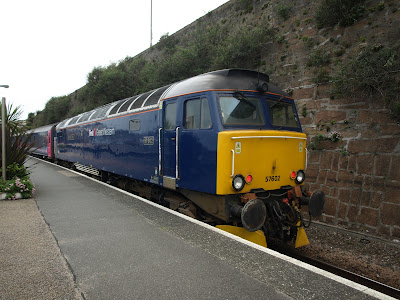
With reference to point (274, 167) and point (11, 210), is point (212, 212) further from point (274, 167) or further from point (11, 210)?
point (11, 210)

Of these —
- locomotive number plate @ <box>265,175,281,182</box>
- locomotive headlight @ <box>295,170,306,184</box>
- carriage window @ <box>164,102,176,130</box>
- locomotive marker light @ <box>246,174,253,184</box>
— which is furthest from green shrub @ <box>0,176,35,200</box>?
locomotive headlight @ <box>295,170,306,184</box>

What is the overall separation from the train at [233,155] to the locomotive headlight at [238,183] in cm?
Result: 2

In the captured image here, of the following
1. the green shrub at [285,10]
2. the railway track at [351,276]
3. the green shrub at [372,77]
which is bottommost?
the railway track at [351,276]

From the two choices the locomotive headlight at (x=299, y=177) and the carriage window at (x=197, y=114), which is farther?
the locomotive headlight at (x=299, y=177)

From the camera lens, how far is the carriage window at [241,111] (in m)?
5.28

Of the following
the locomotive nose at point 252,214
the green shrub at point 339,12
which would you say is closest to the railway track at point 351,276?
the locomotive nose at point 252,214

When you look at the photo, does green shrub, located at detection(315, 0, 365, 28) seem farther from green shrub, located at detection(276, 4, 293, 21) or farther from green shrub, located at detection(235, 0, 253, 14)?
green shrub, located at detection(235, 0, 253, 14)

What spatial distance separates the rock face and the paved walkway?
7026mm

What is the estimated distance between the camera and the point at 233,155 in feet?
15.9

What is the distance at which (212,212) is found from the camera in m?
5.41

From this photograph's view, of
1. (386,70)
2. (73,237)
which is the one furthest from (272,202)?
(386,70)

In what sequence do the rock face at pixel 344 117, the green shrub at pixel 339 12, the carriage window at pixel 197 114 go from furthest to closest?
the green shrub at pixel 339 12, the rock face at pixel 344 117, the carriage window at pixel 197 114

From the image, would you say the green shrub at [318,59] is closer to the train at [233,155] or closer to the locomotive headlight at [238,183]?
the train at [233,155]

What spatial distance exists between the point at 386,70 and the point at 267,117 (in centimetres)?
411
